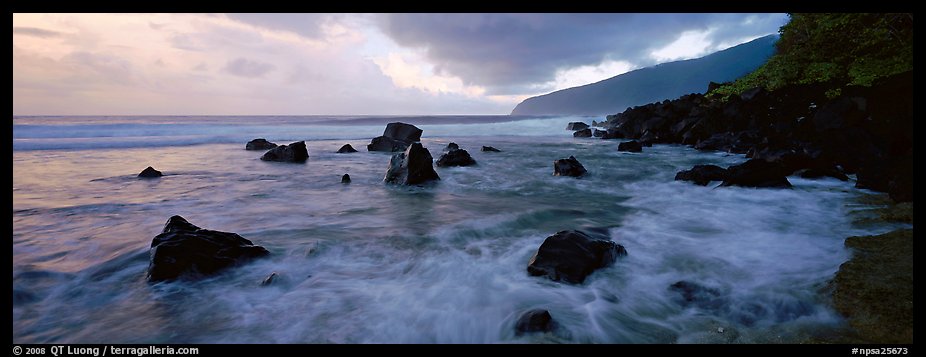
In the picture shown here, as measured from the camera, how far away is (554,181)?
12.2 metres

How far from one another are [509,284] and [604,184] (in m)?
7.98

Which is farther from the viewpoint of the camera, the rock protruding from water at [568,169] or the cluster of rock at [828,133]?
the rock protruding from water at [568,169]

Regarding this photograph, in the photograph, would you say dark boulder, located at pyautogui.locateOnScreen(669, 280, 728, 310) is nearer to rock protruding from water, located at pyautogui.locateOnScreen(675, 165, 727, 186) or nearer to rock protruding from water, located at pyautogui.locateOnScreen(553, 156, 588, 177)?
rock protruding from water, located at pyautogui.locateOnScreen(675, 165, 727, 186)

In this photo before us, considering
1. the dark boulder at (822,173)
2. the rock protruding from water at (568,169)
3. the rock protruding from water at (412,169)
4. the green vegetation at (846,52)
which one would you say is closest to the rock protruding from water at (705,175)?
the dark boulder at (822,173)

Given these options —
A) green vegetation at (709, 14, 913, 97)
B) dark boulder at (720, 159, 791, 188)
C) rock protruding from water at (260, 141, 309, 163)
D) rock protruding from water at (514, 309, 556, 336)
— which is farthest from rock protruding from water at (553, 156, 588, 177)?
rock protruding from water at (260, 141, 309, 163)

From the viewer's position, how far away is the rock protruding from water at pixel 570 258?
4750 mm

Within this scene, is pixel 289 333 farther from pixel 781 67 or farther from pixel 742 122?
pixel 742 122

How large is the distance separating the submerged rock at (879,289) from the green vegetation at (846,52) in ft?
29.2

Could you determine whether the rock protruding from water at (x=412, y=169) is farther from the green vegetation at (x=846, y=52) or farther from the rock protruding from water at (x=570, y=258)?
the green vegetation at (x=846, y=52)

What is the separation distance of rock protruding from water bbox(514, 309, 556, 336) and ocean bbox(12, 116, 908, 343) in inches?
2.9

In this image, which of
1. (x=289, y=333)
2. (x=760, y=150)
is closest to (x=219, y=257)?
(x=289, y=333)

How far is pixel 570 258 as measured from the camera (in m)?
4.88

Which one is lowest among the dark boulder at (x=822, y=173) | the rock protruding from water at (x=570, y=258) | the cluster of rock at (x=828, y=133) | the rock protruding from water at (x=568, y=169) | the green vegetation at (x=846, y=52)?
the rock protruding from water at (x=570, y=258)

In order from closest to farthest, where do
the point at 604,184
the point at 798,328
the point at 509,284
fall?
the point at 798,328
the point at 509,284
the point at 604,184
